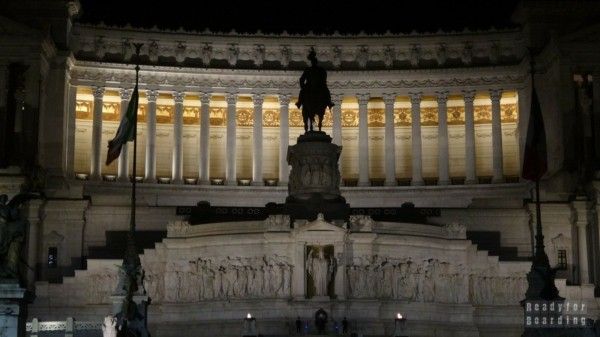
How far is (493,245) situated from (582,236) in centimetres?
554

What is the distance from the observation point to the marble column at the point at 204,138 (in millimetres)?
94613

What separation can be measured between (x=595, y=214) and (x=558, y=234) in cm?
269

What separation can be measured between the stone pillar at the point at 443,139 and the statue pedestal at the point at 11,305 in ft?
193

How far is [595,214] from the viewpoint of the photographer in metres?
74.6

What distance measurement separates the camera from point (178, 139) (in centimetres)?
9538

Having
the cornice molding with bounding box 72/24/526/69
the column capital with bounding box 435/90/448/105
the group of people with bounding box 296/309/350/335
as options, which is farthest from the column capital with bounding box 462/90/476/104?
the group of people with bounding box 296/309/350/335

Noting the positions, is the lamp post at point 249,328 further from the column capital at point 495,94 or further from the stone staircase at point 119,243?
the column capital at point 495,94

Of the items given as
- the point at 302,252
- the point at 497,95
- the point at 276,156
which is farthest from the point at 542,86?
the point at 302,252

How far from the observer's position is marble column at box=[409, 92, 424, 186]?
314 ft

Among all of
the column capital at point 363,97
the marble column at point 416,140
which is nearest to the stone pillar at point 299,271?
the marble column at point 416,140

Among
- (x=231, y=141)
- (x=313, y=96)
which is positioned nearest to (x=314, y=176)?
(x=313, y=96)

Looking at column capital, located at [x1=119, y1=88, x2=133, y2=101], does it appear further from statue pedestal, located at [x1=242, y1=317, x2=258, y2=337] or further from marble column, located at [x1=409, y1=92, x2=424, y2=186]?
statue pedestal, located at [x1=242, y1=317, x2=258, y2=337]

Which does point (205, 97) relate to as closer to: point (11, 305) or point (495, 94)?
point (495, 94)

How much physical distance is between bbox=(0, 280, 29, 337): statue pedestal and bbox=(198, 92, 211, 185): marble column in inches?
2140
